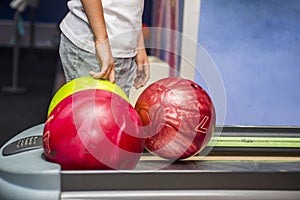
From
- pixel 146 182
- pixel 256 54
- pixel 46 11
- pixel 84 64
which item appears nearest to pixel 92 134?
pixel 146 182

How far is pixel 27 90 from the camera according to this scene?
4953 mm

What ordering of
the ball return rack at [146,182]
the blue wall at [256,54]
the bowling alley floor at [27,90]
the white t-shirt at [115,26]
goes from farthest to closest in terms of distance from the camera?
the bowling alley floor at [27,90]
the blue wall at [256,54]
the white t-shirt at [115,26]
the ball return rack at [146,182]

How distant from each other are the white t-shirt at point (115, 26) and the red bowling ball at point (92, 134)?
44 centimetres

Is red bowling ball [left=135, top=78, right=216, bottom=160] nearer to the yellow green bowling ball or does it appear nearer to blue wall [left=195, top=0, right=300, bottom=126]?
the yellow green bowling ball

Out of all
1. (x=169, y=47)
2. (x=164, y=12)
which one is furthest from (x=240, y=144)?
(x=164, y=12)

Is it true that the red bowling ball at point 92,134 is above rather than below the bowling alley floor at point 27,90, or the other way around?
above

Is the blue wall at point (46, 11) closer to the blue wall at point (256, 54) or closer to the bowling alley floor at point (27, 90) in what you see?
the bowling alley floor at point (27, 90)

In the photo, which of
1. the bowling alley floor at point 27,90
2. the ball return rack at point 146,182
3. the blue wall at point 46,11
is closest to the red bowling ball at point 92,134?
the ball return rack at point 146,182

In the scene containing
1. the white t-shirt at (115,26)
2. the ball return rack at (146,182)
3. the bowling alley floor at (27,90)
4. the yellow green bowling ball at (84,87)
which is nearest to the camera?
the ball return rack at (146,182)

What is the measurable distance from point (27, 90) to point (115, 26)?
3.54 m

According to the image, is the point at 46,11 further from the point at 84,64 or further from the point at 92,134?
the point at 92,134

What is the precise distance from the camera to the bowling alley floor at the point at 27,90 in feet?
12.0

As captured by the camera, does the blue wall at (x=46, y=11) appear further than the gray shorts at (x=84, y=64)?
Yes

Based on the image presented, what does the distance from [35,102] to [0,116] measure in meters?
0.64
